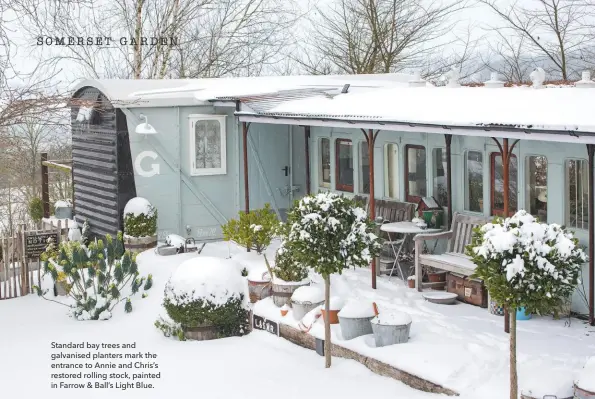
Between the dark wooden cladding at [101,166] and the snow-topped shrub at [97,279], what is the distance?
2521 millimetres

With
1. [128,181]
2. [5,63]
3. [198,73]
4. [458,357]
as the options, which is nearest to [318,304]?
[458,357]

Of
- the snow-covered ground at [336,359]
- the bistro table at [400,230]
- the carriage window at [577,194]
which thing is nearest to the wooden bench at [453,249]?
the bistro table at [400,230]

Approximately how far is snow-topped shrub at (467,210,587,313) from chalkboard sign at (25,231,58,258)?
1019cm

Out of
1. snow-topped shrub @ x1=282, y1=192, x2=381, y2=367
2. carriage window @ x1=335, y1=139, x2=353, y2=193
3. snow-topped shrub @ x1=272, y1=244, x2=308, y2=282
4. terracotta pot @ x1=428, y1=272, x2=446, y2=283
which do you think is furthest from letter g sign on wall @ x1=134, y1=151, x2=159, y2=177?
snow-topped shrub @ x1=282, y1=192, x2=381, y2=367

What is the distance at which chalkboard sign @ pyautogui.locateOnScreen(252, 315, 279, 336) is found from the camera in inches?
490

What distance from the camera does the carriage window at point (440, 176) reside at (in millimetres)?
14789

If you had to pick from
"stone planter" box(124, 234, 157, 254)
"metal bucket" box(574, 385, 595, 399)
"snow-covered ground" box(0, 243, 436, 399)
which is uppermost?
"stone planter" box(124, 234, 157, 254)

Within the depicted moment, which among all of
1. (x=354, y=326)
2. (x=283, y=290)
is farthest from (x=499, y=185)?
(x=354, y=326)

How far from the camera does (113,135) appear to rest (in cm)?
1759

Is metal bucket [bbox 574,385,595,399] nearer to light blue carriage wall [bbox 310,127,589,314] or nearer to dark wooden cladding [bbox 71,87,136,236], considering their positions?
light blue carriage wall [bbox 310,127,589,314]

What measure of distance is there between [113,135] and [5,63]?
5.97 metres

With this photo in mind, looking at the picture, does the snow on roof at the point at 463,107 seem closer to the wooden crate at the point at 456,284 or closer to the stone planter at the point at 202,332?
the wooden crate at the point at 456,284

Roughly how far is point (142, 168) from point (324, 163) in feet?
11.5

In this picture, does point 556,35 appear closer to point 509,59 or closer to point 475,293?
point 509,59
